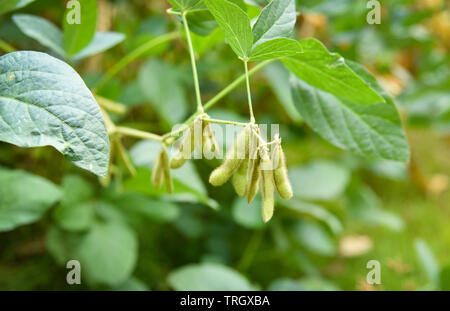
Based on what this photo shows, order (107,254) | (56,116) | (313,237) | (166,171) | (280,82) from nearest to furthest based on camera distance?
(56,116) → (166,171) → (107,254) → (280,82) → (313,237)

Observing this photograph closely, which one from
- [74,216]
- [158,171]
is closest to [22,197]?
[74,216]

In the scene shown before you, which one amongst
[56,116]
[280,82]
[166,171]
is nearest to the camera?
[56,116]

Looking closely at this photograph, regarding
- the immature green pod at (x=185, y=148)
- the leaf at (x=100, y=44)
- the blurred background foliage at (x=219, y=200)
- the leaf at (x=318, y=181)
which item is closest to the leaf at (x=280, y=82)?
the blurred background foliage at (x=219, y=200)

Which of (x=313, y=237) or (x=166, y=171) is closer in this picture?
(x=166, y=171)

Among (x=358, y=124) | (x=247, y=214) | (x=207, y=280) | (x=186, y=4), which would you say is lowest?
(x=207, y=280)

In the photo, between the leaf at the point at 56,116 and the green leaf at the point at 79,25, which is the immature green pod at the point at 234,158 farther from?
the green leaf at the point at 79,25

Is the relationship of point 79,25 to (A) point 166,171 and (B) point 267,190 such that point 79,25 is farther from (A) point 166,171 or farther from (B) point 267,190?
(B) point 267,190
